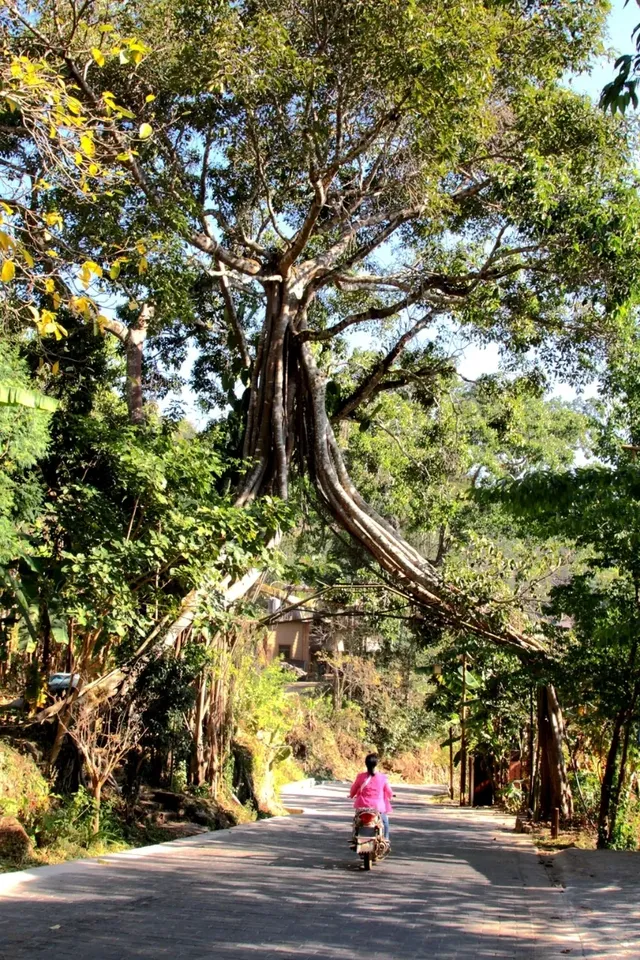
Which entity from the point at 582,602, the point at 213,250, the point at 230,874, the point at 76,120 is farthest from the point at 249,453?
the point at 76,120

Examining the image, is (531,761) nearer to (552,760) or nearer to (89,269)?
(552,760)

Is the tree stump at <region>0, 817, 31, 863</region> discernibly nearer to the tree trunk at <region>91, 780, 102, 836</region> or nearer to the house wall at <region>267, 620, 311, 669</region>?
the tree trunk at <region>91, 780, 102, 836</region>

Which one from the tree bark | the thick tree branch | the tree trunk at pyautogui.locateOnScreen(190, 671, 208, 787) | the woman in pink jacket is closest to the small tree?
the tree trunk at pyautogui.locateOnScreen(190, 671, 208, 787)

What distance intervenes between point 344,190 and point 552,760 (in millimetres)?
9363

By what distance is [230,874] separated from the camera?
863 cm

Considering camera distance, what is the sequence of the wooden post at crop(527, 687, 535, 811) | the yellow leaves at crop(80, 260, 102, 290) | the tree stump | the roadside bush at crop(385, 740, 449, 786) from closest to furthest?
the yellow leaves at crop(80, 260, 102, 290)
the tree stump
the wooden post at crop(527, 687, 535, 811)
the roadside bush at crop(385, 740, 449, 786)

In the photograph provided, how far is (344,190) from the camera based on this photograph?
14.7m

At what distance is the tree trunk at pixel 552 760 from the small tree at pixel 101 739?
6.39 meters

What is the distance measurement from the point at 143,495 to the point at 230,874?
4.18 meters

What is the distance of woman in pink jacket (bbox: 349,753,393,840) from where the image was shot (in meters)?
9.67

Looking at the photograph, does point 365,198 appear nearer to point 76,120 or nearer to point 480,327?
point 480,327

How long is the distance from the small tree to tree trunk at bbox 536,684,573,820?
252 inches

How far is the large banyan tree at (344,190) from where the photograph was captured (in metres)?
11.1

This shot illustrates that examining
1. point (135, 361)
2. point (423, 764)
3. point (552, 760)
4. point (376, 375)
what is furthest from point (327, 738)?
point (135, 361)
